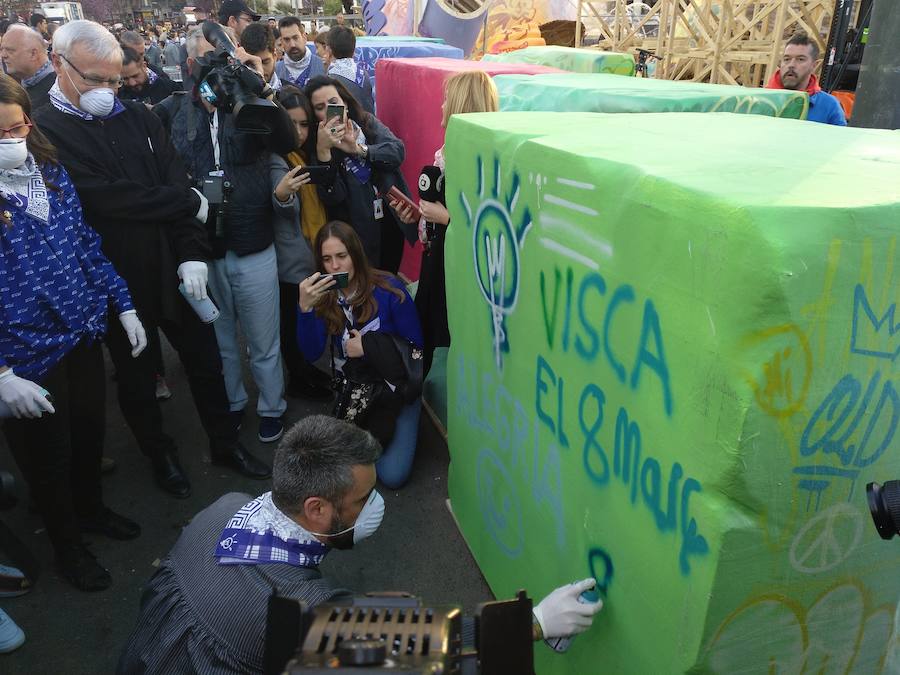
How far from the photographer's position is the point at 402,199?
3875 millimetres

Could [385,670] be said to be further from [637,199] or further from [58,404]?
[58,404]

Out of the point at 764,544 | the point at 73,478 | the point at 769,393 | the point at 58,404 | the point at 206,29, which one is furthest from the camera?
the point at 206,29

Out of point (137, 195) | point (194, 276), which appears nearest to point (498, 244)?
point (194, 276)

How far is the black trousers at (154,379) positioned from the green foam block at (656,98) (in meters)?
1.94

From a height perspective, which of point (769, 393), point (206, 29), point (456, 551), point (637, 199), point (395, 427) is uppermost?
point (206, 29)

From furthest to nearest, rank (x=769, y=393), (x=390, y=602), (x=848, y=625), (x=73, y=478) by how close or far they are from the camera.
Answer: (x=73, y=478), (x=848, y=625), (x=769, y=393), (x=390, y=602)

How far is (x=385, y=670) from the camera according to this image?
88 centimetres

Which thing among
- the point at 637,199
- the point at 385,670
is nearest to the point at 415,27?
the point at 637,199

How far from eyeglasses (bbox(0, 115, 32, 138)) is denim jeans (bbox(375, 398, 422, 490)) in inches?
76.9

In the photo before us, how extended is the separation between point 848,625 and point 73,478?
9.45 feet

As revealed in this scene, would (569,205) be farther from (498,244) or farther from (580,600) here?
(580,600)

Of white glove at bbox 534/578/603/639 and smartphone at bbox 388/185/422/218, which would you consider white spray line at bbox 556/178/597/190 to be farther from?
smartphone at bbox 388/185/422/218

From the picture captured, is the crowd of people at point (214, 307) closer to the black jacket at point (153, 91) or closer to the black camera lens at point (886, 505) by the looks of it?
the black camera lens at point (886, 505)

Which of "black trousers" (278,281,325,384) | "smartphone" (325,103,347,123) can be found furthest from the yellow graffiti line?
"black trousers" (278,281,325,384)
